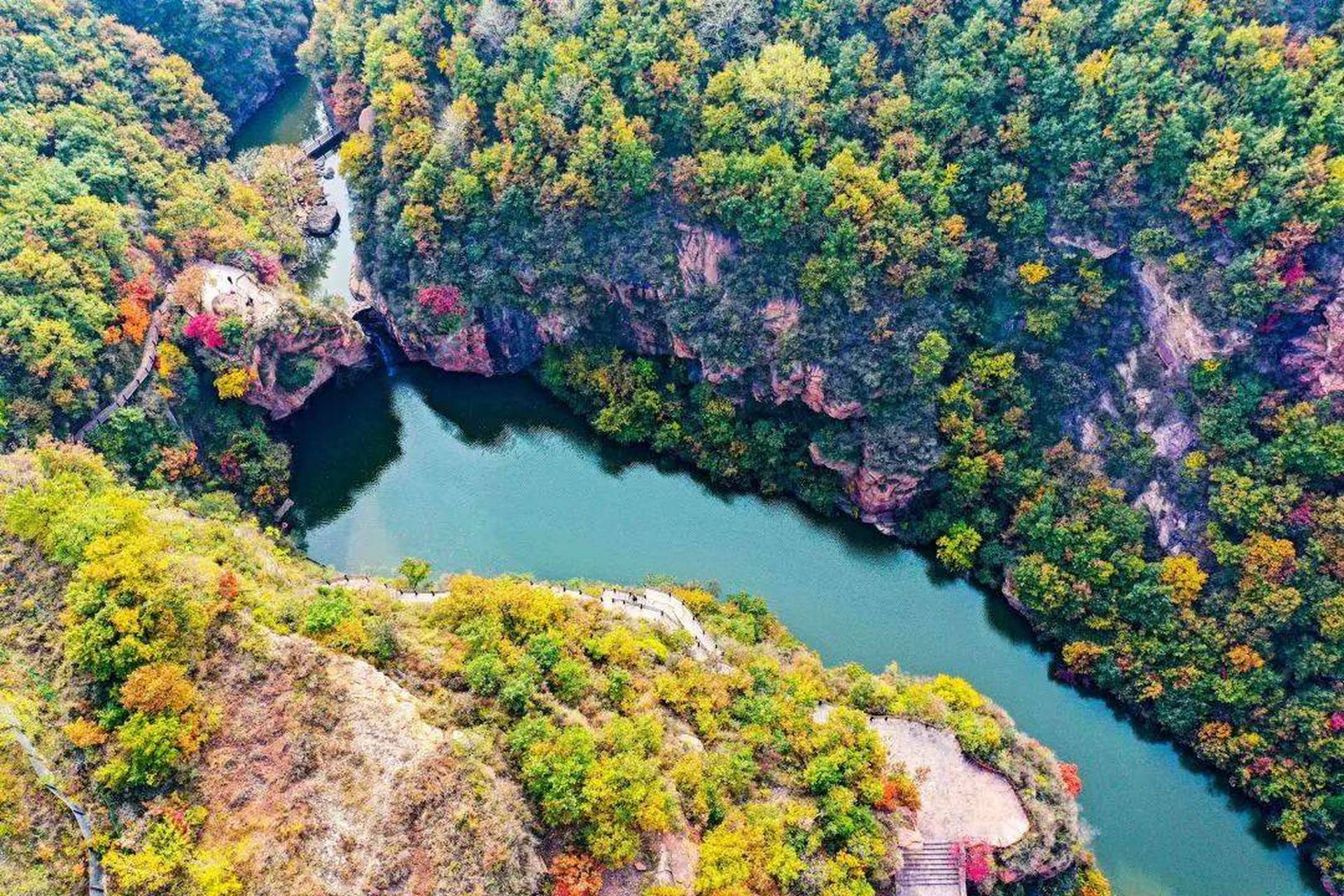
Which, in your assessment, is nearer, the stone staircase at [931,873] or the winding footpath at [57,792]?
the winding footpath at [57,792]

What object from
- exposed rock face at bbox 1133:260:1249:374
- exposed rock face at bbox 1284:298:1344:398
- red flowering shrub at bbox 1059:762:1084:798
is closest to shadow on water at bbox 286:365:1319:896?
red flowering shrub at bbox 1059:762:1084:798

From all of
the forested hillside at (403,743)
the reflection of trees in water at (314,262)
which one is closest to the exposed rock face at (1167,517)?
the forested hillside at (403,743)

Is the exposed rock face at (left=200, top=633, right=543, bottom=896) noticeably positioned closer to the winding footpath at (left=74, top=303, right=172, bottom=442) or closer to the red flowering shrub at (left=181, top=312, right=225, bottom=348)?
the winding footpath at (left=74, top=303, right=172, bottom=442)

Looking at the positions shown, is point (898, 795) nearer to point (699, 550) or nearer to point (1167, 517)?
point (699, 550)

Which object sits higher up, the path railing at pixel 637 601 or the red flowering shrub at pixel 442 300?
the red flowering shrub at pixel 442 300

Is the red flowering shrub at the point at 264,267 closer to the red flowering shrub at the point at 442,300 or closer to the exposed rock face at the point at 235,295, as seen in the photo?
the exposed rock face at the point at 235,295

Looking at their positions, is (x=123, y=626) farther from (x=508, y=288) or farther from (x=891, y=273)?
(x=891, y=273)

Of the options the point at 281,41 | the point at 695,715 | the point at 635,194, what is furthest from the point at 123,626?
the point at 281,41
